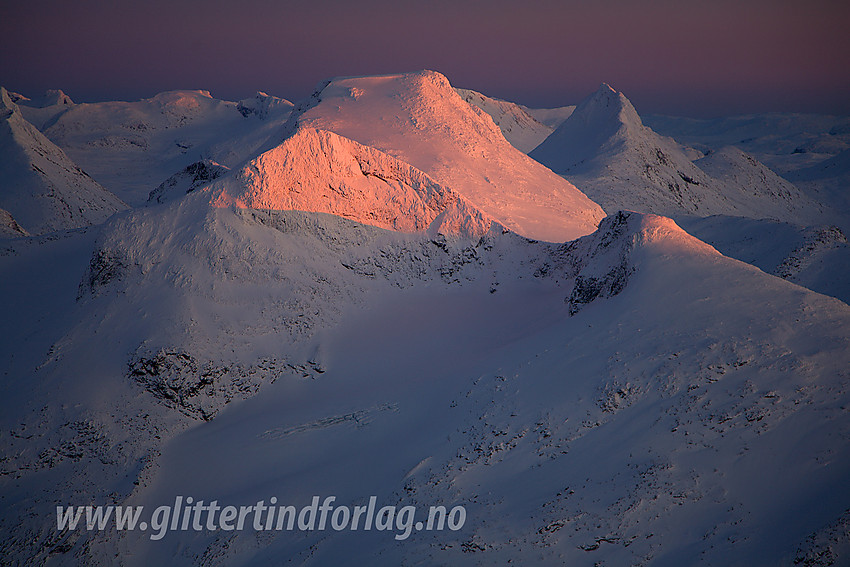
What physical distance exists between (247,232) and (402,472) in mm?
16232

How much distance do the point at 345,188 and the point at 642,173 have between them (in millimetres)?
64677

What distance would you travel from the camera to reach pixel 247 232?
87.2ft

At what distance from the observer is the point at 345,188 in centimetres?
3031

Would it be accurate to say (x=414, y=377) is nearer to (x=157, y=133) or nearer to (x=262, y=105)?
(x=157, y=133)

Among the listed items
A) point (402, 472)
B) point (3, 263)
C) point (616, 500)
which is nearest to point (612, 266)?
point (616, 500)

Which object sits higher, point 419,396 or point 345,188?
point 345,188

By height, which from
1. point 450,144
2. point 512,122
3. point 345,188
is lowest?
point 512,122

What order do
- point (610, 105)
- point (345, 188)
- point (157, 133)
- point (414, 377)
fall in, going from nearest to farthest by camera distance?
point (414, 377) < point (345, 188) < point (610, 105) < point (157, 133)

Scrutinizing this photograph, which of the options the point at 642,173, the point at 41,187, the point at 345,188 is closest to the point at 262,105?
the point at 41,187

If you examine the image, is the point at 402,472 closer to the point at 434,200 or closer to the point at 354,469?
the point at 354,469

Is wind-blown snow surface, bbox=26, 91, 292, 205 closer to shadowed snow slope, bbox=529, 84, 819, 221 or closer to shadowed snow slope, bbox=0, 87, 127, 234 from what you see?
shadowed snow slope, bbox=0, 87, 127, 234

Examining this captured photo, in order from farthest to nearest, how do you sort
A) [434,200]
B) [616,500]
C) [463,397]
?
[434,200] < [463,397] < [616,500]

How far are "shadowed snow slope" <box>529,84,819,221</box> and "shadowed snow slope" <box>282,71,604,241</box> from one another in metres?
27.0

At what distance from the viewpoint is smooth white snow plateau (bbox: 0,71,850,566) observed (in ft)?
48.6
